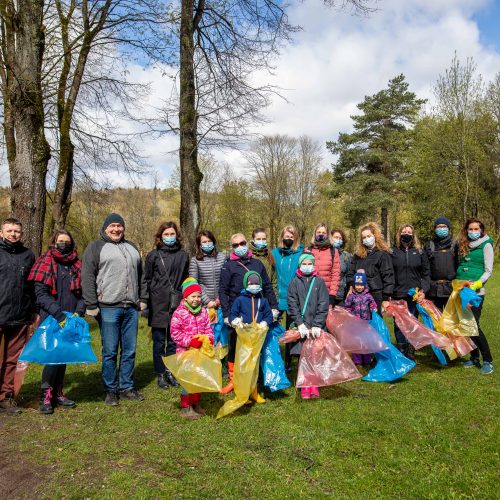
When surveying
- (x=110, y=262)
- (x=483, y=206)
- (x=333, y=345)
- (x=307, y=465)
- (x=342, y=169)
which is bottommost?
(x=307, y=465)

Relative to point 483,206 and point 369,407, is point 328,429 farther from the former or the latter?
point 483,206

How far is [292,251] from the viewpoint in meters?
5.54

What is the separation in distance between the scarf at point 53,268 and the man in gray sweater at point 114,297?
0.44 feet

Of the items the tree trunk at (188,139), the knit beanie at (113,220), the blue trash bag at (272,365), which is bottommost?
the blue trash bag at (272,365)

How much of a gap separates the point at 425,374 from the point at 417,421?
1732 mm

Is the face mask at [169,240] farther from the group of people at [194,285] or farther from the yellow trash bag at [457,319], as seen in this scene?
the yellow trash bag at [457,319]

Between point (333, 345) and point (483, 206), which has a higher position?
point (483, 206)

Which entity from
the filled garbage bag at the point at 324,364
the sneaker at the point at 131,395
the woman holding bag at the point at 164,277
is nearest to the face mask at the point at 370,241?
the filled garbage bag at the point at 324,364

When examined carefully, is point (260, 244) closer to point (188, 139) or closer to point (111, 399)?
point (111, 399)

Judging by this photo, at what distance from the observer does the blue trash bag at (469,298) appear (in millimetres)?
5492

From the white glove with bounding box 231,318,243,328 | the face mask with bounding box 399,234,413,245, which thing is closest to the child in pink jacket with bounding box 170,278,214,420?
the white glove with bounding box 231,318,243,328

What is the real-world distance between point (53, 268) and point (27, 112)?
11.0 feet

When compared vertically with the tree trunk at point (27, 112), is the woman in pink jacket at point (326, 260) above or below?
below

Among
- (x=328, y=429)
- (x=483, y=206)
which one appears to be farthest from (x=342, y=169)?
(x=328, y=429)
